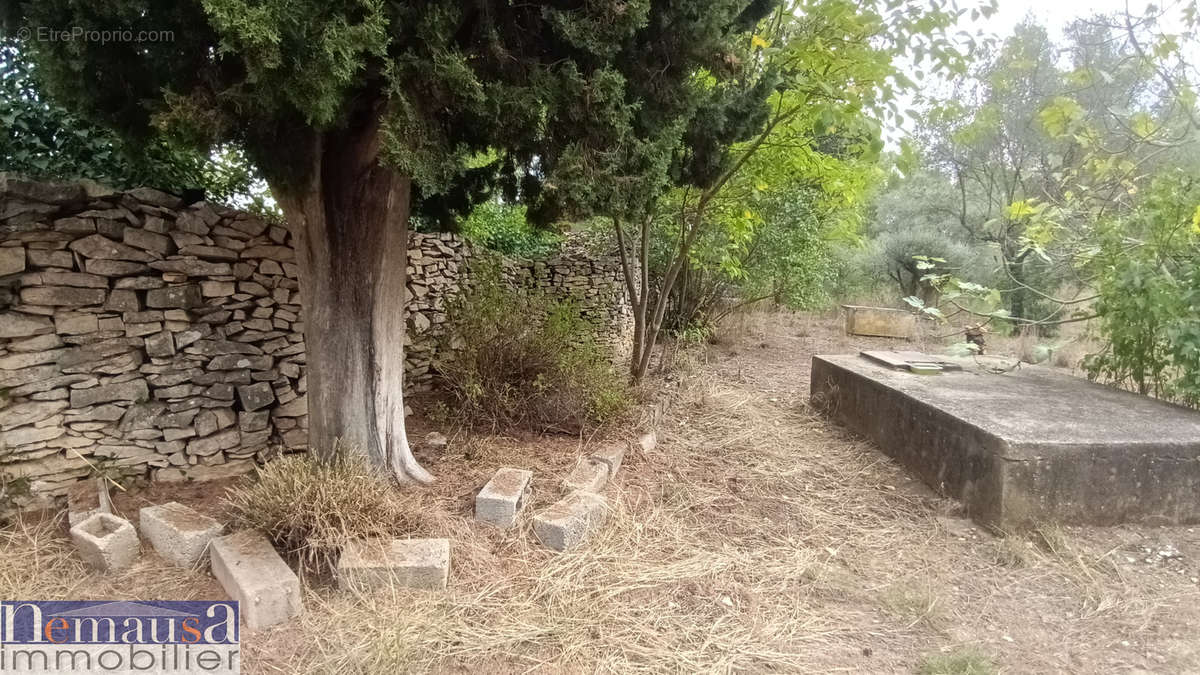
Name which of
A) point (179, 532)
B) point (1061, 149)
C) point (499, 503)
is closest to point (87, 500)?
point (179, 532)

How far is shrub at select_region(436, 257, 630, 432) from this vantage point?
3.68 metres

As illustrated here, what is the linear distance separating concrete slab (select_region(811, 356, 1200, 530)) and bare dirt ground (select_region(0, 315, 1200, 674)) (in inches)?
4.3

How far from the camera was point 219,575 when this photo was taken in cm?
223

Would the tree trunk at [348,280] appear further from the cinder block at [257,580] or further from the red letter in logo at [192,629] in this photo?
the red letter in logo at [192,629]

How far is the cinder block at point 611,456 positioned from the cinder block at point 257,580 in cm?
166

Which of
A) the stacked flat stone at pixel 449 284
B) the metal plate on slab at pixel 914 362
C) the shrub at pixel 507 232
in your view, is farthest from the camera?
the shrub at pixel 507 232

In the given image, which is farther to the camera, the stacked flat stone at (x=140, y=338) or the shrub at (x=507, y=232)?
the shrub at (x=507, y=232)

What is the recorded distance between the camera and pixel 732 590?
7.82 ft

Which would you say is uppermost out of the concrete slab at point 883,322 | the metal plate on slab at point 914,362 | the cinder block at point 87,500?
the concrete slab at point 883,322

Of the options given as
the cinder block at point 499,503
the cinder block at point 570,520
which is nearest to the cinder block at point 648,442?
the cinder block at point 570,520

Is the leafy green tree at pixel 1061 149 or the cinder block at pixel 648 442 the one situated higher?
the leafy green tree at pixel 1061 149

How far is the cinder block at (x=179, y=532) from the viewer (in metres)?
2.30

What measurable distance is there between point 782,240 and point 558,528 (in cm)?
591

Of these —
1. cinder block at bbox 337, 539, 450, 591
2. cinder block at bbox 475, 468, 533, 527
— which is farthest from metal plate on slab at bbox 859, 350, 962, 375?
cinder block at bbox 337, 539, 450, 591
